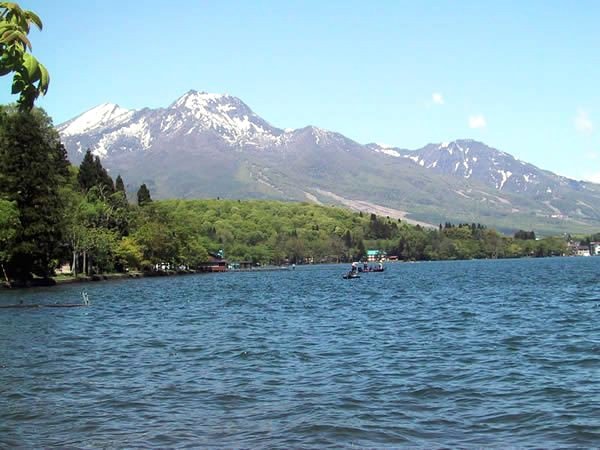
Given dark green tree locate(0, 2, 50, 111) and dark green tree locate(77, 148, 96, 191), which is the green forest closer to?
dark green tree locate(77, 148, 96, 191)

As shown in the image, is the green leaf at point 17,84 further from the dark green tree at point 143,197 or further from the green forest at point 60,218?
the dark green tree at point 143,197

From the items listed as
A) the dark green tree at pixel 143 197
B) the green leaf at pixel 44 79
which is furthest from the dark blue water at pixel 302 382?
the dark green tree at pixel 143 197

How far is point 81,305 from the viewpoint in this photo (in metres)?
55.0

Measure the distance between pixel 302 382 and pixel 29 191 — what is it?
234 ft

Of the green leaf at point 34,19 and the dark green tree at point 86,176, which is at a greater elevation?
the dark green tree at point 86,176

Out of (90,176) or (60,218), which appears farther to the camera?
(90,176)

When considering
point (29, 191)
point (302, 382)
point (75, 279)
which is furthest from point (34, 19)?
point (75, 279)

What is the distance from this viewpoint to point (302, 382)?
22.1 metres

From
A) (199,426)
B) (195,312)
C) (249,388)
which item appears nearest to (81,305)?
(195,312)

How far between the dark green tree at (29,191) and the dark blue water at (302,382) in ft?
141

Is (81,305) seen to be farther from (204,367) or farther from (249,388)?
(249,388)

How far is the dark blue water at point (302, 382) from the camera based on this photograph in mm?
16094

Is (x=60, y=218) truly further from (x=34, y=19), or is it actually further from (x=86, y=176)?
(x=34, y=19)

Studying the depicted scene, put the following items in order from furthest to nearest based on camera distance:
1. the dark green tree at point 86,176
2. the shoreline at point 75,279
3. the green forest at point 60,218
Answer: the dark green tree at point 86,176
the shoreline at point 75,279
the green forest at point 60,218
